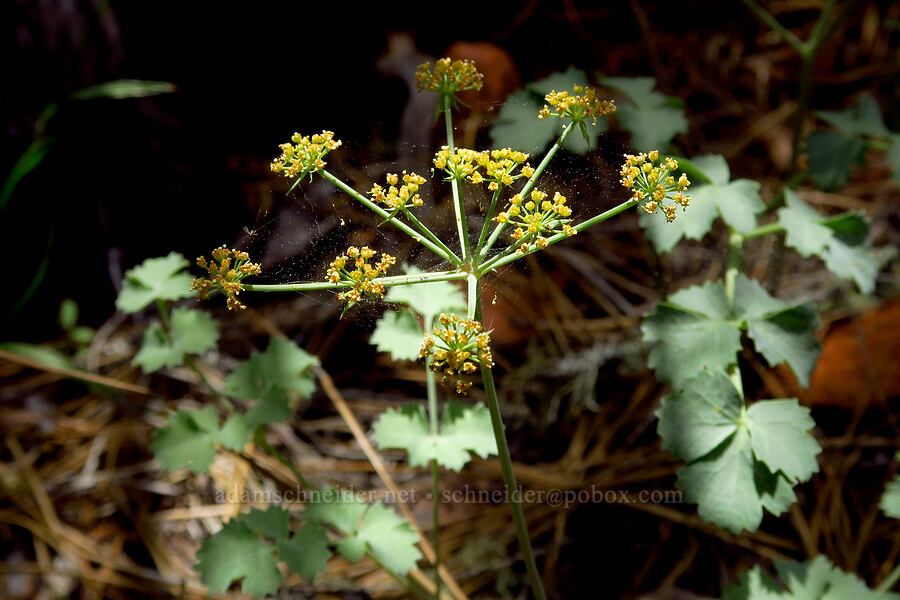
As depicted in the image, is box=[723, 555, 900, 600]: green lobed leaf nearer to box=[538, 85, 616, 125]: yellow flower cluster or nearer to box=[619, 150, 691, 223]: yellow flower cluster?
box=[619, 150, 691, 223]: yellow flower cluster

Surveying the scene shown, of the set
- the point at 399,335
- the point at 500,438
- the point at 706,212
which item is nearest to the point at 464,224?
the point at 500,438

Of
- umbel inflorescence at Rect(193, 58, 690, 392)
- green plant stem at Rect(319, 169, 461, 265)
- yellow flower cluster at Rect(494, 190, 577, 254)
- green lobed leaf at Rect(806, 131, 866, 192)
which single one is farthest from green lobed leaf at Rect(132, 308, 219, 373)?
green lobed leaf at Rect(806, 131, 866, 192)

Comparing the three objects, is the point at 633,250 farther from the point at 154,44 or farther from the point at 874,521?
the point at 154,44

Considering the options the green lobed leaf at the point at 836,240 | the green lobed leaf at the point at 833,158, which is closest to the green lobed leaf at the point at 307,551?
the green lobed leaf at the point at 836,240

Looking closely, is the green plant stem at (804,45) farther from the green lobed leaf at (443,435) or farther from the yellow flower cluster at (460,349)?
the yellow flower cluster at (460,349)

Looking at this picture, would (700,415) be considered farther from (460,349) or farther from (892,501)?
(460,349)
